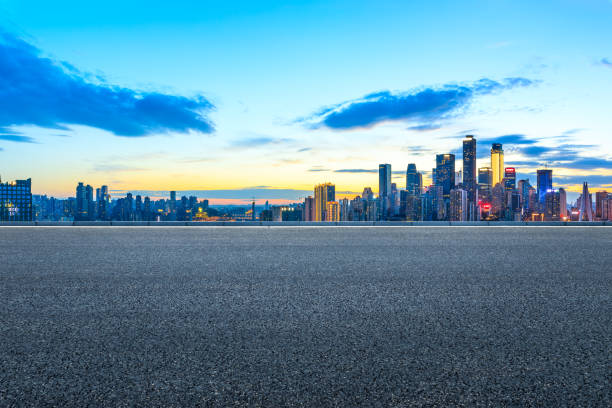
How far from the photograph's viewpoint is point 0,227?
59.8 ft

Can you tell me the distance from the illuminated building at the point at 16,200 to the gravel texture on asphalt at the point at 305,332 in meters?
17.7

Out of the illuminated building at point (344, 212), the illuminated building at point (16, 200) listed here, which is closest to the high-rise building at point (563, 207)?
the illuminated building at point (344, 212)

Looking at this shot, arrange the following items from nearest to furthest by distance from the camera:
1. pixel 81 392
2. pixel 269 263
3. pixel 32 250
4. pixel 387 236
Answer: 1. pixel 81 392
2. pixel 269 263
3. pixel 32 250
4. pixel 387 236

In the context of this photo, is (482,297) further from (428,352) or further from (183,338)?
(183,338)

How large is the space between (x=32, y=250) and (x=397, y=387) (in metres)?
10.8

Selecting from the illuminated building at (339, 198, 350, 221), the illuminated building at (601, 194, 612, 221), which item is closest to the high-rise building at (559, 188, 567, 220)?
the illuminated building at (601, 194, 612, 221)

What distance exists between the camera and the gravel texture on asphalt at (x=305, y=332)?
3.13 meters

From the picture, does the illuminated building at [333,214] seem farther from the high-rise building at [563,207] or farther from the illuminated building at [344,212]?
the high-rise building at [563,207]

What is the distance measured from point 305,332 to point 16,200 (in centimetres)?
2791

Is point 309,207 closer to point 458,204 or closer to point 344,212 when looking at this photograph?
point 344,212

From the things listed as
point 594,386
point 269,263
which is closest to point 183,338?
point 594,386

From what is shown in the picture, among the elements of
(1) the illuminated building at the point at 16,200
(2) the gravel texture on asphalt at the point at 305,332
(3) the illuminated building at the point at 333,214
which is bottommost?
(2) the gravel texture on asphalt at the point at 305,332

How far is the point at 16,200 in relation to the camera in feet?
85.9

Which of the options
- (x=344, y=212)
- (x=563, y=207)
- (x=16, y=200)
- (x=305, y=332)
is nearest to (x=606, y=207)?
(x=563, y=207)
